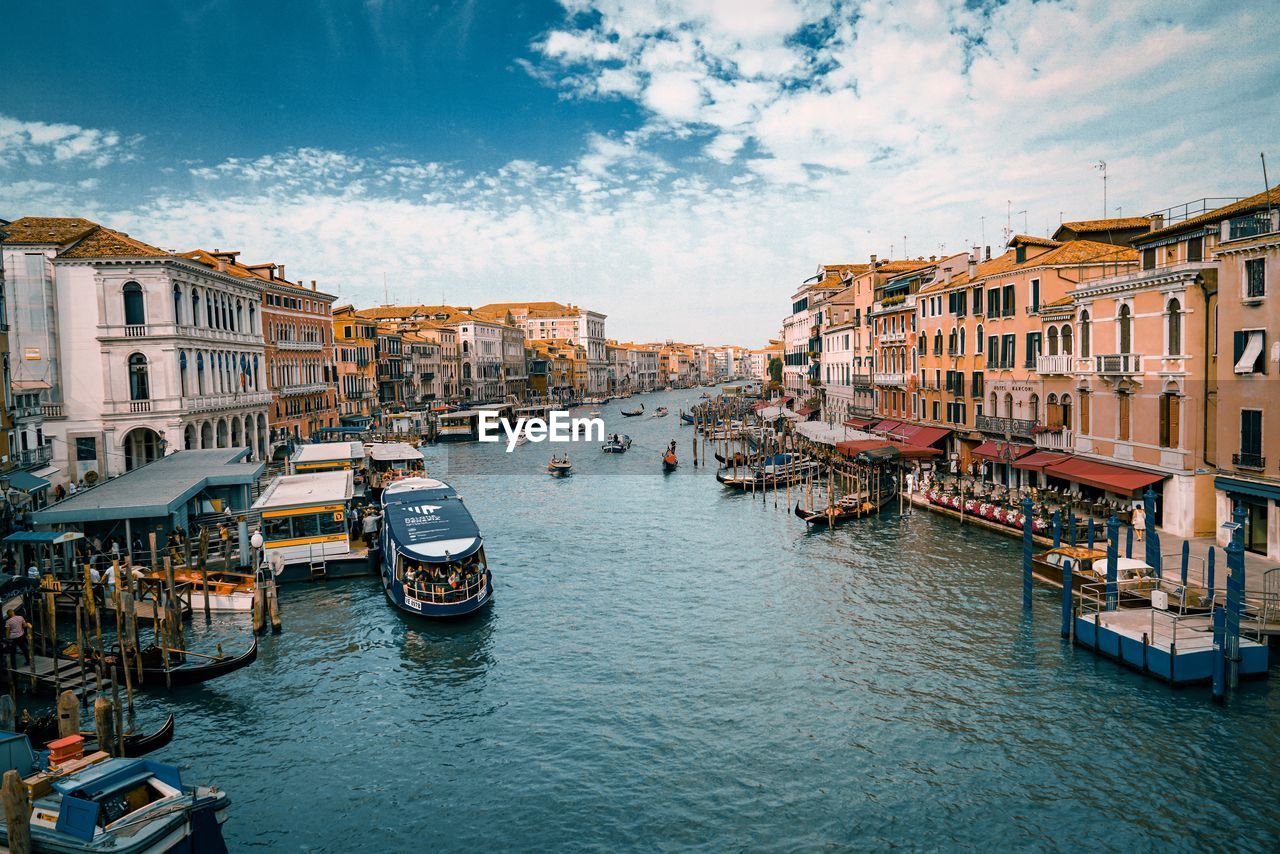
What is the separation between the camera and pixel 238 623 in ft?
68.8

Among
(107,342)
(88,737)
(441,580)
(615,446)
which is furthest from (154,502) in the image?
(615,446)

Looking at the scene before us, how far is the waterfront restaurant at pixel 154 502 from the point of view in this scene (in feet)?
73.7

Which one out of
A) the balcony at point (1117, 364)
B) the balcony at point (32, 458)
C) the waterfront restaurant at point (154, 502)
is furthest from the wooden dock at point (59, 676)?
the balcony at point (1117, 364)

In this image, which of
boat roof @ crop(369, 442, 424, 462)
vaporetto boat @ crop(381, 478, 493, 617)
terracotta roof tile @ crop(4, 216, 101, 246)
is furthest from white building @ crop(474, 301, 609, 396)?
vaporetto boat @ crop(381, 478, 493, 617)

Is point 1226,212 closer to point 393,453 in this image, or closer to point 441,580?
point 441,580

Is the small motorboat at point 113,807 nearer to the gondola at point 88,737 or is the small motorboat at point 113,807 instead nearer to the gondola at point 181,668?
the gondola at point 88,737

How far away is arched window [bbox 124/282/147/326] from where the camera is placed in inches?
1304

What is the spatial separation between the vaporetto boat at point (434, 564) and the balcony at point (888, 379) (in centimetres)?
2912

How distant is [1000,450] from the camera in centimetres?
3334

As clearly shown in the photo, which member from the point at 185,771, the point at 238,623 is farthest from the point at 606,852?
the point at 238,623

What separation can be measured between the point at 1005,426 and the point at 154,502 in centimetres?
3062

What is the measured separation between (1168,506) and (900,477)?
42.8 feet

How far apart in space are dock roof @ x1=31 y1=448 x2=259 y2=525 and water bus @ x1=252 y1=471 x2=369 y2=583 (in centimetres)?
216

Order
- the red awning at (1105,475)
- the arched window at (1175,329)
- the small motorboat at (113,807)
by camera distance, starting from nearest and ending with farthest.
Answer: the small motorboat at (113,807), the arched window at (1175,329), the red awning at (1105,475)
